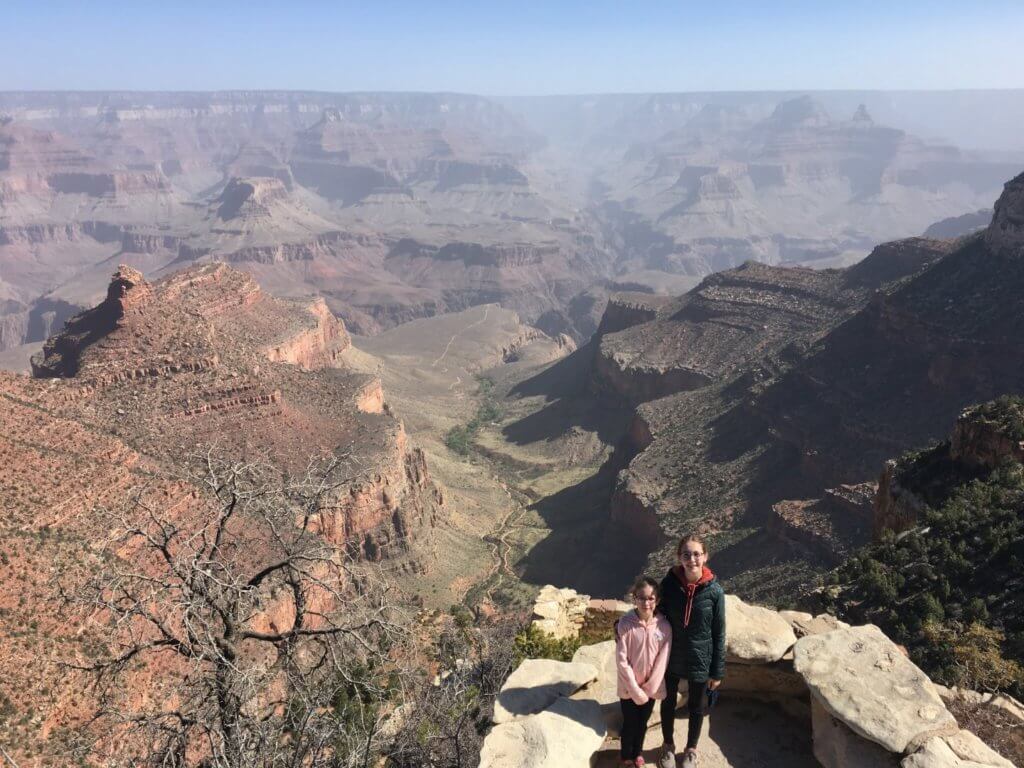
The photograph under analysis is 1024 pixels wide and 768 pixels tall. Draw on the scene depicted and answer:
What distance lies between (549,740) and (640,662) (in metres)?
2.11

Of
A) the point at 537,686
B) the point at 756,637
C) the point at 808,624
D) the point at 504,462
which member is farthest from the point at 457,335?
the point at 756,637

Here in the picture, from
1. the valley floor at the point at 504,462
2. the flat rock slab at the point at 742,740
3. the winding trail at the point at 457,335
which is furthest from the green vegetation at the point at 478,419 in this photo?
Answer: the flat rock slab at the point at 742,740

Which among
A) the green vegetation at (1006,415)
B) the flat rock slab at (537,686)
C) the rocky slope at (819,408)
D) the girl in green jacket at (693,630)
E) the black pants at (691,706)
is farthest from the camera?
the rocky slope at (819,408)

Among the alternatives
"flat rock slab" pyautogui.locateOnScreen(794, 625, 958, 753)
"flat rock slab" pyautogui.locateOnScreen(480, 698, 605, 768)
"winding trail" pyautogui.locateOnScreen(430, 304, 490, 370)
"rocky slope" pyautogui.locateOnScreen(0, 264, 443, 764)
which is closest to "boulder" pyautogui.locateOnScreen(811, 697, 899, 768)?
"flat rock slab" pyautogui.locateOnScreen(794, 625, 958, 753)

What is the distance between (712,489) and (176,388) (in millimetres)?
41176

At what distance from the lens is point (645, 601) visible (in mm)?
11992

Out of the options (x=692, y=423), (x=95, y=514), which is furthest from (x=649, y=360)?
(x=95, y=514)

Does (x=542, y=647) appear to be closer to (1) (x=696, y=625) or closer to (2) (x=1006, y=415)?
(1) (x=696, y=625)

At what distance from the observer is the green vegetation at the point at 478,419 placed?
302 ft

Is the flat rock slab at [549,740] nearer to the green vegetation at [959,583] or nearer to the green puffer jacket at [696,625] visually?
the green puffer jacket at [696,625]

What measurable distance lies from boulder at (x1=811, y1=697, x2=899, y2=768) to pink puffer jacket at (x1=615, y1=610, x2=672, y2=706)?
2985mm

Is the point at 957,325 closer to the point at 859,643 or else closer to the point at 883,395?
the point at 883,395

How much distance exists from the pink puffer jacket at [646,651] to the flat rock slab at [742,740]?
171 centimetres

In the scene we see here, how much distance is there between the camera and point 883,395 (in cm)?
5669
